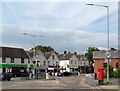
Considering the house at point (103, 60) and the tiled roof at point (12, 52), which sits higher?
the tiled roof at point (12, 52)

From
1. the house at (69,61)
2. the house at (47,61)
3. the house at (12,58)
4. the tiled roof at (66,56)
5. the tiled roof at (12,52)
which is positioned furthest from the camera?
the tiled roof at (66,56)

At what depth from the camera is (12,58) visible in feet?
301

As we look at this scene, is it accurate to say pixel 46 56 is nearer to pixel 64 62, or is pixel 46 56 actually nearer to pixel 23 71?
pixel 64 62

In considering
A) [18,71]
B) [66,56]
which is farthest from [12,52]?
[66,56]

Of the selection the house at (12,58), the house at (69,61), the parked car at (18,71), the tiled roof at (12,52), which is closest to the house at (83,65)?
the house at (69,61)

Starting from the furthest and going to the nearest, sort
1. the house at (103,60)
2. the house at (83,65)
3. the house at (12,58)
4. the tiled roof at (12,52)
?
the house at (83,65)
the tiled roof at (12,52)
the house at (12,58)
the house at (103,60)

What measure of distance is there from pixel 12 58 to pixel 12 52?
255 cm

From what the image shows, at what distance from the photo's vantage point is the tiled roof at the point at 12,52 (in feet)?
299

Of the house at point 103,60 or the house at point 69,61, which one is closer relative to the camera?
the house at point 103,60

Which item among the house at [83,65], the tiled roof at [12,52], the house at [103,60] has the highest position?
the tiled roof at [12,52]

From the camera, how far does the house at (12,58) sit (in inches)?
3497

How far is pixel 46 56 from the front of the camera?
4419 inches

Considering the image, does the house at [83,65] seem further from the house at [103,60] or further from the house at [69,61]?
the house at [103,60]

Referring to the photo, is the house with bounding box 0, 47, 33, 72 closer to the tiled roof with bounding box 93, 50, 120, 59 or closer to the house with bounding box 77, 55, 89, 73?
the tiled roof with bounding box 93, 50, 120, 59
